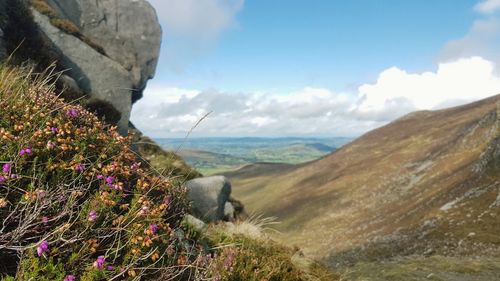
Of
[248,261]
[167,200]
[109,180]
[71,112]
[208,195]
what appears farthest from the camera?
[208,195]

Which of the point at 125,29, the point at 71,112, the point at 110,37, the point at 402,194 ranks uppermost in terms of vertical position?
the point at 125,29

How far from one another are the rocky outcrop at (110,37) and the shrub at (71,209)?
1377 centimetres

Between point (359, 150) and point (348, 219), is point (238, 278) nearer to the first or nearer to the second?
point (348, 219)

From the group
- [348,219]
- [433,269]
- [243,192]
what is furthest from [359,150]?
[433,269]

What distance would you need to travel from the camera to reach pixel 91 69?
19016 millimetres

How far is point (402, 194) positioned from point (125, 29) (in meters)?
58.4

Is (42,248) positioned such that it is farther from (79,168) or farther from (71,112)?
(71,112)

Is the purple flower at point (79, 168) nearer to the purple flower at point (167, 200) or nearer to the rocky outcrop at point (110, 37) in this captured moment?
the purple flower at point (167, 200)

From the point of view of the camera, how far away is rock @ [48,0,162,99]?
87.6ft

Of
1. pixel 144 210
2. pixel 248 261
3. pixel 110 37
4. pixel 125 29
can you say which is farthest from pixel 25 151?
pixel 125 29

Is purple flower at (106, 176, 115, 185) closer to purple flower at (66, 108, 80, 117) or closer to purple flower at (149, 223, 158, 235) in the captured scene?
purple flower at (149, 223, 158, 235)

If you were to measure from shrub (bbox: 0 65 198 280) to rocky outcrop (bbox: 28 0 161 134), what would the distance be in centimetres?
1377

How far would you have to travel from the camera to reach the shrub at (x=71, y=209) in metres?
4.05

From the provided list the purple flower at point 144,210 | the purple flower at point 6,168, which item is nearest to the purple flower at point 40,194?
the purple flower at point 6,168
